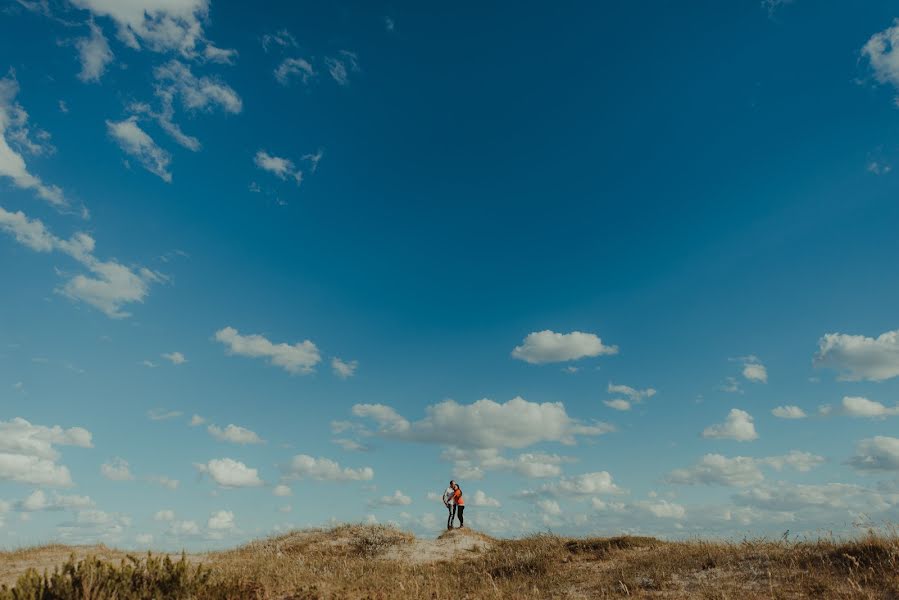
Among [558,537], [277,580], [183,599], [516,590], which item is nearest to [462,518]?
[558,537]

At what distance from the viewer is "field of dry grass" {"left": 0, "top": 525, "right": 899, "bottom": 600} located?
10.3 meters

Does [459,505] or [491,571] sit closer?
[491,571]

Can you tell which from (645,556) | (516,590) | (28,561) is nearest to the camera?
(516,590)

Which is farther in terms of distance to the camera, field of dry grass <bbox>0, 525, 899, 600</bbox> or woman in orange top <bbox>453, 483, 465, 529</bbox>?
woman in orange top <bbox>453, 483, 465, 529</bbox>

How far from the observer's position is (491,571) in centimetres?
1797

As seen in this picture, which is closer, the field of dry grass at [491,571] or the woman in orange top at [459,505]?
the field of dry grass at [491,571]

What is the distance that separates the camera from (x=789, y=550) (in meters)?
15.2

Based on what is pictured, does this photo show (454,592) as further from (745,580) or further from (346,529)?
(346,529)

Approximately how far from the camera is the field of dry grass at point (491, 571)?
1030 centimetres

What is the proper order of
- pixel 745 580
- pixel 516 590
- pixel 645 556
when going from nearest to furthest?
pixel 745 580 → pixel 516 590 → pixel 645 556

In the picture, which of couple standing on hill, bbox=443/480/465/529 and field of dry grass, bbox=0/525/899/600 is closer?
field of dry grass, bbox=0/525/899/600

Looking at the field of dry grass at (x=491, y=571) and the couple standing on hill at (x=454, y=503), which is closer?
the field of dry grass at (x=491, y=571)

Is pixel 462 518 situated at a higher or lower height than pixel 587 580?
higher

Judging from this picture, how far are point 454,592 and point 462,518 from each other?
1343 centimetres
